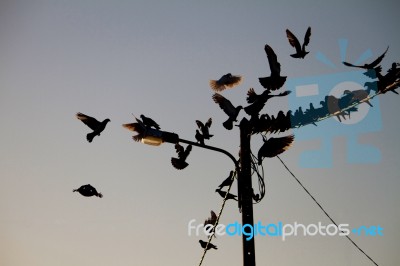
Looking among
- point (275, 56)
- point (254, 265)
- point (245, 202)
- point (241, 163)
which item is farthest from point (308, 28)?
point (254, 265)

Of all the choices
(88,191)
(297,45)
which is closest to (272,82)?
(297,45)

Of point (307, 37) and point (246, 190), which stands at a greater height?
point (307, 37)

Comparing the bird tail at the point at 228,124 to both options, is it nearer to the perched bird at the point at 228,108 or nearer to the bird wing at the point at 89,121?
→ the perched bird at the point at 228,108

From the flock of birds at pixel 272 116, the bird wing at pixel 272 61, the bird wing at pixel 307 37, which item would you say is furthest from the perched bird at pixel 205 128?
the bird wing at pixel 307 37

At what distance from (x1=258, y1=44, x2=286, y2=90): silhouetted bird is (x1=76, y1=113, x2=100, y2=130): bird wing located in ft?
7.35

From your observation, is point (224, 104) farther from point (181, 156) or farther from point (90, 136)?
point (90, 136)

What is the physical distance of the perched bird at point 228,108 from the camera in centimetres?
423

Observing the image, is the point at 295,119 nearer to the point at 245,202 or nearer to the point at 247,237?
the point at 245,202

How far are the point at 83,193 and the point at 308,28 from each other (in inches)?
155

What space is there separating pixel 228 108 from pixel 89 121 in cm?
187

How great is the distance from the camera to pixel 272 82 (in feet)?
13.0

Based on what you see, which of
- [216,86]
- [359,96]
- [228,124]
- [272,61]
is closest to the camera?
[359,96]

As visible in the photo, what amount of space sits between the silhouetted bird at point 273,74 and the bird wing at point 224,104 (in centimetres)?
54

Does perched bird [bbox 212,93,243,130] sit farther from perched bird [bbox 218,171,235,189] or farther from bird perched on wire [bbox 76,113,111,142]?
bird perched on wire [bbox 76,113,111,142]
